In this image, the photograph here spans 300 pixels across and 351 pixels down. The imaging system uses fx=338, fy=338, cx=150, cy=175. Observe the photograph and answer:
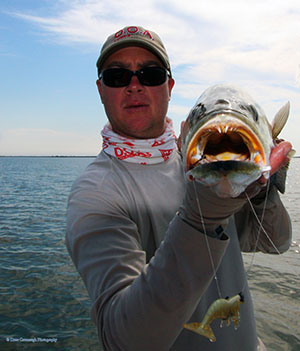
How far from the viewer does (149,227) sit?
2.17 m

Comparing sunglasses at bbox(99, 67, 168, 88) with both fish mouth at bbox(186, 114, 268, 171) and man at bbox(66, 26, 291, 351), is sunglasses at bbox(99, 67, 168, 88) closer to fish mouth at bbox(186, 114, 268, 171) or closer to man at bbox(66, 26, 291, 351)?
man at bbox(66, 26, 291, 351)

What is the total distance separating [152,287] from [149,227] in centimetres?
67

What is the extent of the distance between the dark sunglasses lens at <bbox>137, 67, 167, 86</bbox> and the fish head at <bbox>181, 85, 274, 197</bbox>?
938 millimetres

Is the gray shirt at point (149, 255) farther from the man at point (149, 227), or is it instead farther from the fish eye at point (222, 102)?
the fish eye at point (222, 102)

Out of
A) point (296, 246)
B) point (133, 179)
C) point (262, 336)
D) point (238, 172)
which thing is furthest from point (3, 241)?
point (238, 172)

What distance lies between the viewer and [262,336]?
6195 mm

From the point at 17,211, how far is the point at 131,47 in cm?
1643

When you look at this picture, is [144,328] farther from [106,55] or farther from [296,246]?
[296,246]

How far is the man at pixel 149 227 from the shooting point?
1.53 meters

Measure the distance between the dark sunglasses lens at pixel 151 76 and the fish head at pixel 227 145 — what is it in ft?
3.08

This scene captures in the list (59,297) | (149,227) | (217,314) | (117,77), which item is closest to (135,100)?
(117,77)

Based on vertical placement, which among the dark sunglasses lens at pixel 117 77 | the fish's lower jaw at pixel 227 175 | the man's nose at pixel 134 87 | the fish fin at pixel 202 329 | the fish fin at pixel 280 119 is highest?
the dark sunglasses lens at pixel 117 77

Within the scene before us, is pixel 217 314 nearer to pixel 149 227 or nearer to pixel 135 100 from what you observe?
pixel 149 227

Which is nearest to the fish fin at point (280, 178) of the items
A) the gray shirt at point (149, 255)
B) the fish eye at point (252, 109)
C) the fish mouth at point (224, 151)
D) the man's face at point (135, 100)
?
the gray shirt at point (149, 255)
